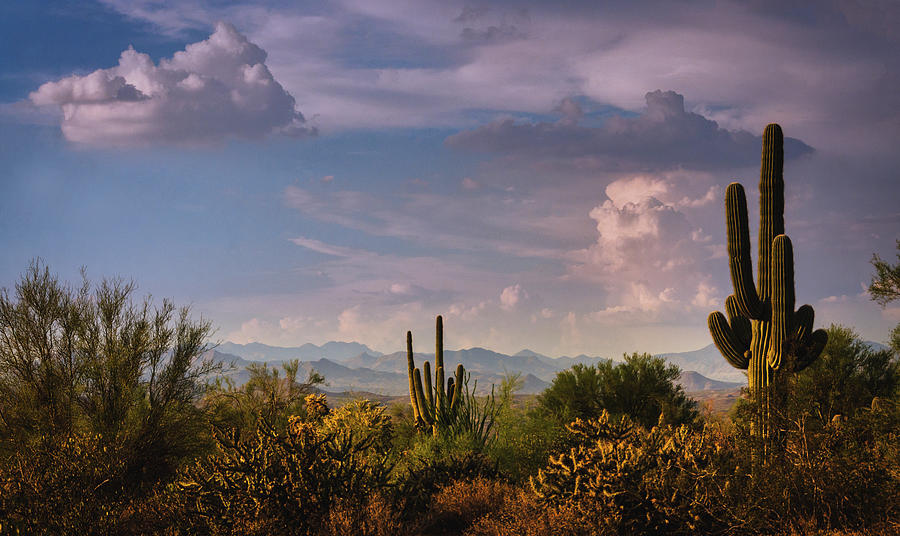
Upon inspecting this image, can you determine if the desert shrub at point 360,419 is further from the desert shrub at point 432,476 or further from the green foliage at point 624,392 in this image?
the green foliage at point 624,392

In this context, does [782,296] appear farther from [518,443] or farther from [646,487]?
[646,487]

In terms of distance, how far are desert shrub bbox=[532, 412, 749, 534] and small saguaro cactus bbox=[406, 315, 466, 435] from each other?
7.95 metres

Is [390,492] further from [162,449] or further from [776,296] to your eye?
[162,449]

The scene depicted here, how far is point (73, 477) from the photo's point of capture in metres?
9.95

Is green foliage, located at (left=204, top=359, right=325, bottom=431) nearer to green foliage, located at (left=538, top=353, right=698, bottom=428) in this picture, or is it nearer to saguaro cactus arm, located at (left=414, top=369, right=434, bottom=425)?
saguaro cactus arm, located at (left=414, top=369, right=434, bottom=425)

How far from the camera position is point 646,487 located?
847 cm

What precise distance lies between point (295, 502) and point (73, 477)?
364cm

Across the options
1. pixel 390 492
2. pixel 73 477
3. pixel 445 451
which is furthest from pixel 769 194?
pixel 73 477

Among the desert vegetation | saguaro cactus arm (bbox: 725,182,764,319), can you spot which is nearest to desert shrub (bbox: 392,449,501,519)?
the desert vegetation

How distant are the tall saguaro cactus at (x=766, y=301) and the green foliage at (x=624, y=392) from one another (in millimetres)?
8812

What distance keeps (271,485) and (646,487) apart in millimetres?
4537

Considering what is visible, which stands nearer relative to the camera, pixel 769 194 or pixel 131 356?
pixel 769 194

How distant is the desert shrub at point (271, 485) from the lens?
337 inches

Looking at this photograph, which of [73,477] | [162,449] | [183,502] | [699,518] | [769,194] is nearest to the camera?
[699,518]
